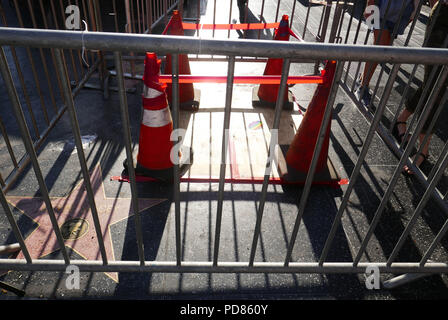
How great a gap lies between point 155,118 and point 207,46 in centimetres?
190

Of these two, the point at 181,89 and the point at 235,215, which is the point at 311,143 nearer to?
the point at 235,215

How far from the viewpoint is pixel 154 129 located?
3.28 m

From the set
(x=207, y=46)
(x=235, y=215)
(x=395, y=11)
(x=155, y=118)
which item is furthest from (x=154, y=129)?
(x=395, y=11)

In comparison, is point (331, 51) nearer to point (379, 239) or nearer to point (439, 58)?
point (439, 58)

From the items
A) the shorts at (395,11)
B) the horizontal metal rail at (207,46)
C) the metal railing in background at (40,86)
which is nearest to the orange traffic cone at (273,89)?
the shorts at (395,11)

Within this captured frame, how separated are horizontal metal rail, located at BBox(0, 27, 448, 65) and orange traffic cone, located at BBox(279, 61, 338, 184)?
5.93ft

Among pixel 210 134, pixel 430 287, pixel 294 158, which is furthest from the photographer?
pixel 210 134

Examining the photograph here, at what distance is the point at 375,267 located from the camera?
90.5 inches

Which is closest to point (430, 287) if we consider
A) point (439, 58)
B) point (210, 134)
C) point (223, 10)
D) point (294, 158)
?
point (294, 158)

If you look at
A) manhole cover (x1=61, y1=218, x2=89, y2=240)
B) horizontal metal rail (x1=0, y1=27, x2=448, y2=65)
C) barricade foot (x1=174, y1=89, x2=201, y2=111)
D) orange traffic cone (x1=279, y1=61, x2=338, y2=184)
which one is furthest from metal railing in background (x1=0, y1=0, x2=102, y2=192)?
orange traffic cone (x1=279, y1=61, x2=338, y2=184)

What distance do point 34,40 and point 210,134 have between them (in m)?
2.87

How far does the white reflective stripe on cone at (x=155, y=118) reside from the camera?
3232 millimetres

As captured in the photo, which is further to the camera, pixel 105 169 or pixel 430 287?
pixel 105 169

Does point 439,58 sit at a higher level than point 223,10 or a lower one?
higher
